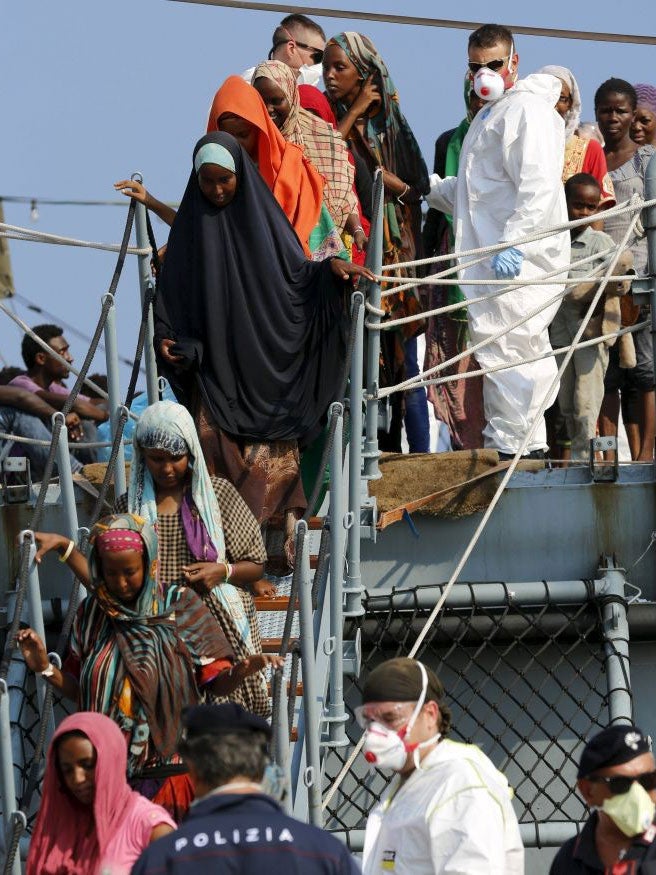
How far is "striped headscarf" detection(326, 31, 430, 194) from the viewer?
29.3ft

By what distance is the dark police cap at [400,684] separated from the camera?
181 inches

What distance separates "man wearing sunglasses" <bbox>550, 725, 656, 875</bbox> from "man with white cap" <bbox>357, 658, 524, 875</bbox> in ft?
0.59

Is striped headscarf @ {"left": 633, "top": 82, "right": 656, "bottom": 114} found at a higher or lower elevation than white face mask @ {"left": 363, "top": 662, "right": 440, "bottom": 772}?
higher

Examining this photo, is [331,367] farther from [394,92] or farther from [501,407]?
[394,92]

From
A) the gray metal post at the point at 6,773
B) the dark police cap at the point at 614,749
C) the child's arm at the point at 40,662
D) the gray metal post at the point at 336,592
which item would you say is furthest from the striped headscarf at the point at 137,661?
the dark police cap at the point at 614,749

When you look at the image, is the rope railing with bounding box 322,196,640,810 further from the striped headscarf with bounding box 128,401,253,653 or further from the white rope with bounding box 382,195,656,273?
the striped headscarf with bounding box 128,401,253,653

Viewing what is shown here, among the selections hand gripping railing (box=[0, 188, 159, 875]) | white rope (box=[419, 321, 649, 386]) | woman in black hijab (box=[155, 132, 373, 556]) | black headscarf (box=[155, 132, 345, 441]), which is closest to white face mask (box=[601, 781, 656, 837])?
hand gripping railing (box=[0, 188, 159, 875])

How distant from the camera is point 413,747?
180 inches

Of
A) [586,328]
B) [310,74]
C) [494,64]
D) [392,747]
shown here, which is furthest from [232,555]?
[310,74]

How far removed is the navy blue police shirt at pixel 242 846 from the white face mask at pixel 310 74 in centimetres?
608

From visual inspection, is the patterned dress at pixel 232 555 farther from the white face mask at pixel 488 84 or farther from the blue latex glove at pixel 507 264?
the white face mask at pixel 488 84

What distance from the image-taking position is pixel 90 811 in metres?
4.90

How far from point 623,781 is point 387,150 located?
5.28m

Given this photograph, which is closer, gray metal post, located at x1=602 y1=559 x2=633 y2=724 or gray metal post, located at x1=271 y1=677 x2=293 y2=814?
gray metal post, located at x1=271 y1=677 x2=293 y2=814
